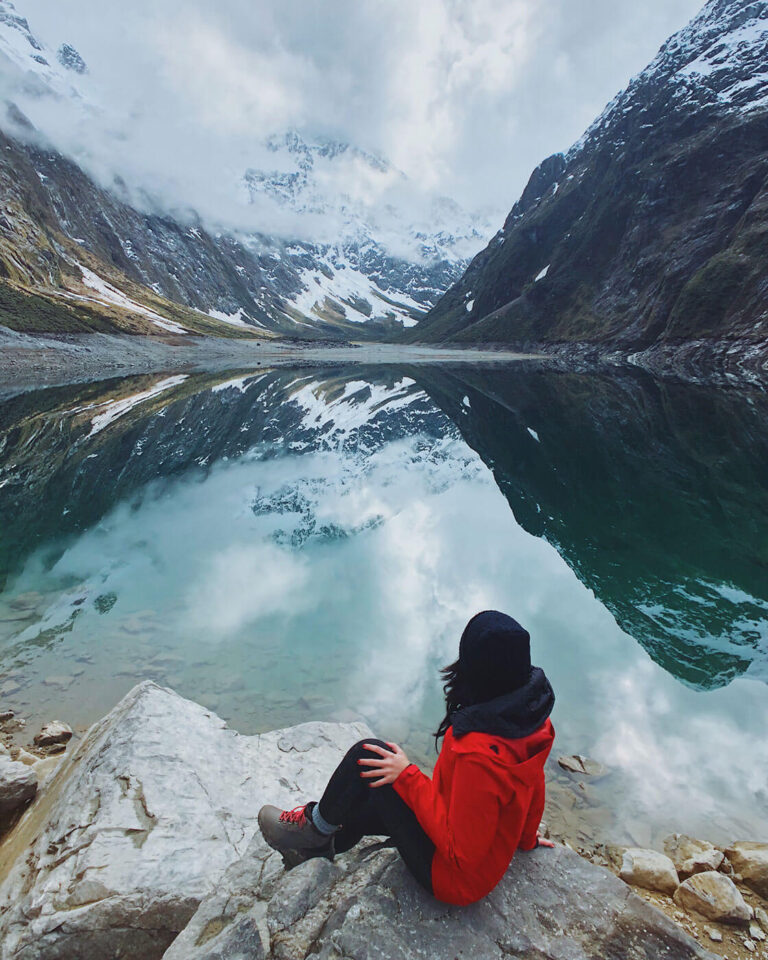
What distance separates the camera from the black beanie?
3.61 meters

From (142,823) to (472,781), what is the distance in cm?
366

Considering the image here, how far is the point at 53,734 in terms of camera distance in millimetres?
8125

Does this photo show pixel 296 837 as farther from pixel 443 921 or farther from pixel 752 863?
pixel 752 863

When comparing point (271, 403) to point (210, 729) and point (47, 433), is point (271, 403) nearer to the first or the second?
point (47, 433)

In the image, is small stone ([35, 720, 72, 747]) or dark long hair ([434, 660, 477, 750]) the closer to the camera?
dark long hair ([434, 660, 477, 750])

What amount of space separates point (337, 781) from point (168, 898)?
75.8 inches

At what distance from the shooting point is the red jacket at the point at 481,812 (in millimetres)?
3441

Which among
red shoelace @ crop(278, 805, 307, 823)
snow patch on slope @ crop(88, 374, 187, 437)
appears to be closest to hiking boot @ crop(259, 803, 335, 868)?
red shoelace @ crop(278, 805, 307, 823)

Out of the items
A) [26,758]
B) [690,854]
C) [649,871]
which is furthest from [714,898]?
[26,758]

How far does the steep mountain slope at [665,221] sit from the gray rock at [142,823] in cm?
7739

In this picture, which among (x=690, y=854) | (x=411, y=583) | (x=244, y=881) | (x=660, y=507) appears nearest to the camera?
(x=244, y=881)

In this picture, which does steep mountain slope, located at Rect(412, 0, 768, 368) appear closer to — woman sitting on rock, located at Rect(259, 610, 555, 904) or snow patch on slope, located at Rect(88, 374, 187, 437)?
snow patch on slope, located at Rect(88, 374, 187, 437)

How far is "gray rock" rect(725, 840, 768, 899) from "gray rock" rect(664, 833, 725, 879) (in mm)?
154

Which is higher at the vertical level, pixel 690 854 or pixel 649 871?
pixel 690 854
